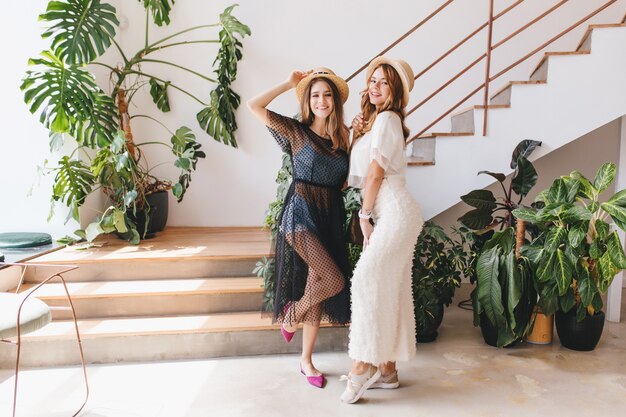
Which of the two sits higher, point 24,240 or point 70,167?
point 70,167

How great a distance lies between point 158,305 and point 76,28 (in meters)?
2.02

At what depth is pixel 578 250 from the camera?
3.34 meters

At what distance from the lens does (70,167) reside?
4211mm

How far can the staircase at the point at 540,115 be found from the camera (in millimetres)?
3650

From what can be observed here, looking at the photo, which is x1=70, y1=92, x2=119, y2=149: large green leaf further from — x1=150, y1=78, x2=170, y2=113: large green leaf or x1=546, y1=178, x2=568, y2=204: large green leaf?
x1=546, y1=178, x2=568, y2=204: large green leaf

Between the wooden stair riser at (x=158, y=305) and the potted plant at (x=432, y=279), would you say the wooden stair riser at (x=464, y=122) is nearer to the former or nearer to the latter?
the potted plant at (x=432, y=279)

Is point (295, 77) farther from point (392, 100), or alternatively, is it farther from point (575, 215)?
point (575, 215)

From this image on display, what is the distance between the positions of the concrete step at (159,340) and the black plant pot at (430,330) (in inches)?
20.8

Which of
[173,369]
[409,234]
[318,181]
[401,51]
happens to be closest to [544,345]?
[409,234]

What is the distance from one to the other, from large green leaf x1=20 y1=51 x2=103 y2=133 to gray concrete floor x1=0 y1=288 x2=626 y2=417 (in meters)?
1.70

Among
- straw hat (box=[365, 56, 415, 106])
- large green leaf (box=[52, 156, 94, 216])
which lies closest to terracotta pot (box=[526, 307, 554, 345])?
straw hat (box=[365, 56, 415, 106])

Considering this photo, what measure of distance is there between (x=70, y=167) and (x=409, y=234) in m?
2.79

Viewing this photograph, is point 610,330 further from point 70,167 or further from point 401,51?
point 70,167

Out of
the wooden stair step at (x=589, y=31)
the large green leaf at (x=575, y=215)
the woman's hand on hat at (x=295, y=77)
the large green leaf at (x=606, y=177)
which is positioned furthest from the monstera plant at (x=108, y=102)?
the large green leaf at (x=606, y=177)
